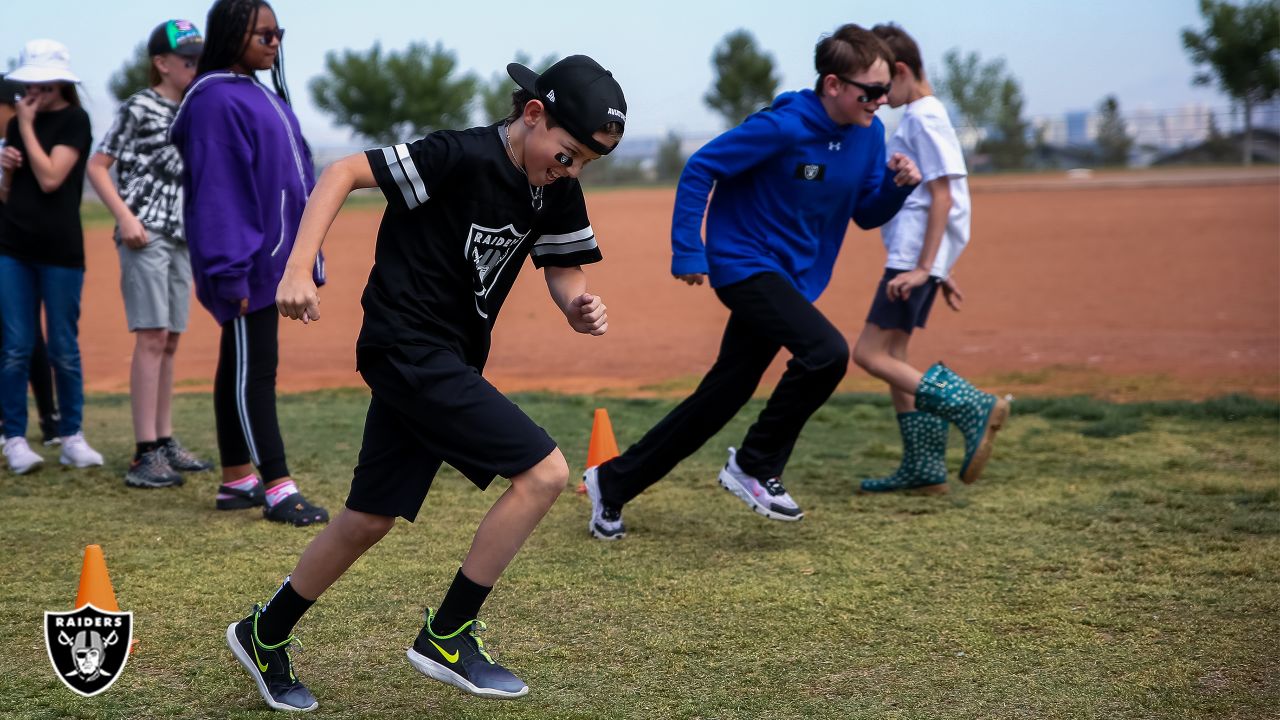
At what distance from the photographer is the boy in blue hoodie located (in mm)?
4969

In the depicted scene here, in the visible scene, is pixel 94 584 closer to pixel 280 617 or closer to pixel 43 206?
pixel 280 617

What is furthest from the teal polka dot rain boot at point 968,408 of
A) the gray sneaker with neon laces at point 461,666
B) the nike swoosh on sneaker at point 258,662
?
the nike swoosh on sneaker at point 258,662

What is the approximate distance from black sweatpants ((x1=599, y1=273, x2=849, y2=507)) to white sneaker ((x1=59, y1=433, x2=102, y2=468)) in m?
2.84

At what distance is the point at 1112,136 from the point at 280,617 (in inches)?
2476

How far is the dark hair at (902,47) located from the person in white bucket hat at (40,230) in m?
3.78

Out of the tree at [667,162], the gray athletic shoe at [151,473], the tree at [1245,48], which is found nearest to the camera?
the gray athletic shoe at [151,473]

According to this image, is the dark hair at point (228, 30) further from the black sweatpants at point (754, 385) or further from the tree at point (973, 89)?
the tree at point (973, 89)

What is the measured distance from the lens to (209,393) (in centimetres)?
948

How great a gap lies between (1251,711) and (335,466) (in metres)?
4.47

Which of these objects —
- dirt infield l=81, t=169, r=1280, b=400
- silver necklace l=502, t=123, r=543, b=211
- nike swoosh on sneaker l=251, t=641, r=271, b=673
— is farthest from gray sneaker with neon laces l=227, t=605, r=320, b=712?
dirt infield l=81, t=169, r=1280, b=400

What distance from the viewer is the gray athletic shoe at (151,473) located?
19.5ft

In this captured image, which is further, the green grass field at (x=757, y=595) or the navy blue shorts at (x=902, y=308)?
the navy blue shorts at (x=902, y=308)

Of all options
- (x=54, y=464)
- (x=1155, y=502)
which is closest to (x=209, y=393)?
(x=54, y=464)
